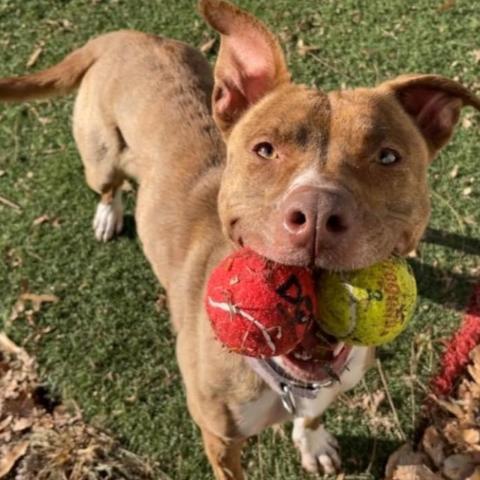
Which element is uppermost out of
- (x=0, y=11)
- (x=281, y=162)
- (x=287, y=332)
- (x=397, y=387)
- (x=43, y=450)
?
(x=281, y=162)

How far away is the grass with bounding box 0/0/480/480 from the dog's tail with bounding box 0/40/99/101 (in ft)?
3.74

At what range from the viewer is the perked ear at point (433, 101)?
3.32 metres

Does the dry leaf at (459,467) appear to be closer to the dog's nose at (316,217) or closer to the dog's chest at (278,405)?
the dog's chest at (278,405)

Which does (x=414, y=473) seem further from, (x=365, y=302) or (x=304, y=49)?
(x=304, y=49)

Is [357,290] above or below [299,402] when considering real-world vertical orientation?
above

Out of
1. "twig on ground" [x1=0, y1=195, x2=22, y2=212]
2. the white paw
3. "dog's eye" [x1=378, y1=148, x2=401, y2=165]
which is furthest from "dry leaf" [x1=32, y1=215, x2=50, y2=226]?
"dog's eye" [x1=378, y1=148, x2=401, y2=165]

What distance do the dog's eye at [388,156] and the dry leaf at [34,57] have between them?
164 inches

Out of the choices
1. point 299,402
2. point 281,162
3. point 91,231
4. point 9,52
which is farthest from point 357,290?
point 9,52

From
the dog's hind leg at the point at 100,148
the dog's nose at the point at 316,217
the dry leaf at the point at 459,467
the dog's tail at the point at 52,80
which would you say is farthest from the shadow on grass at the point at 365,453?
the dog's tail at the point at 52,80

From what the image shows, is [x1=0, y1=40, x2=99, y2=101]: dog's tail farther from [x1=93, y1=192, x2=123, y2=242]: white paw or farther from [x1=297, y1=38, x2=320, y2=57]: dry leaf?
[x1=297, y1=38, x2=320, y2=57]: dry leaf

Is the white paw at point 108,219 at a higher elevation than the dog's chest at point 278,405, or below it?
below

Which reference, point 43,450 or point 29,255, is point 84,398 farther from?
point 29,255

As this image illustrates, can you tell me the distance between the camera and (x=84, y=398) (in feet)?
16.5

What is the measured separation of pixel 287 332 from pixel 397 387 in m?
2.32
